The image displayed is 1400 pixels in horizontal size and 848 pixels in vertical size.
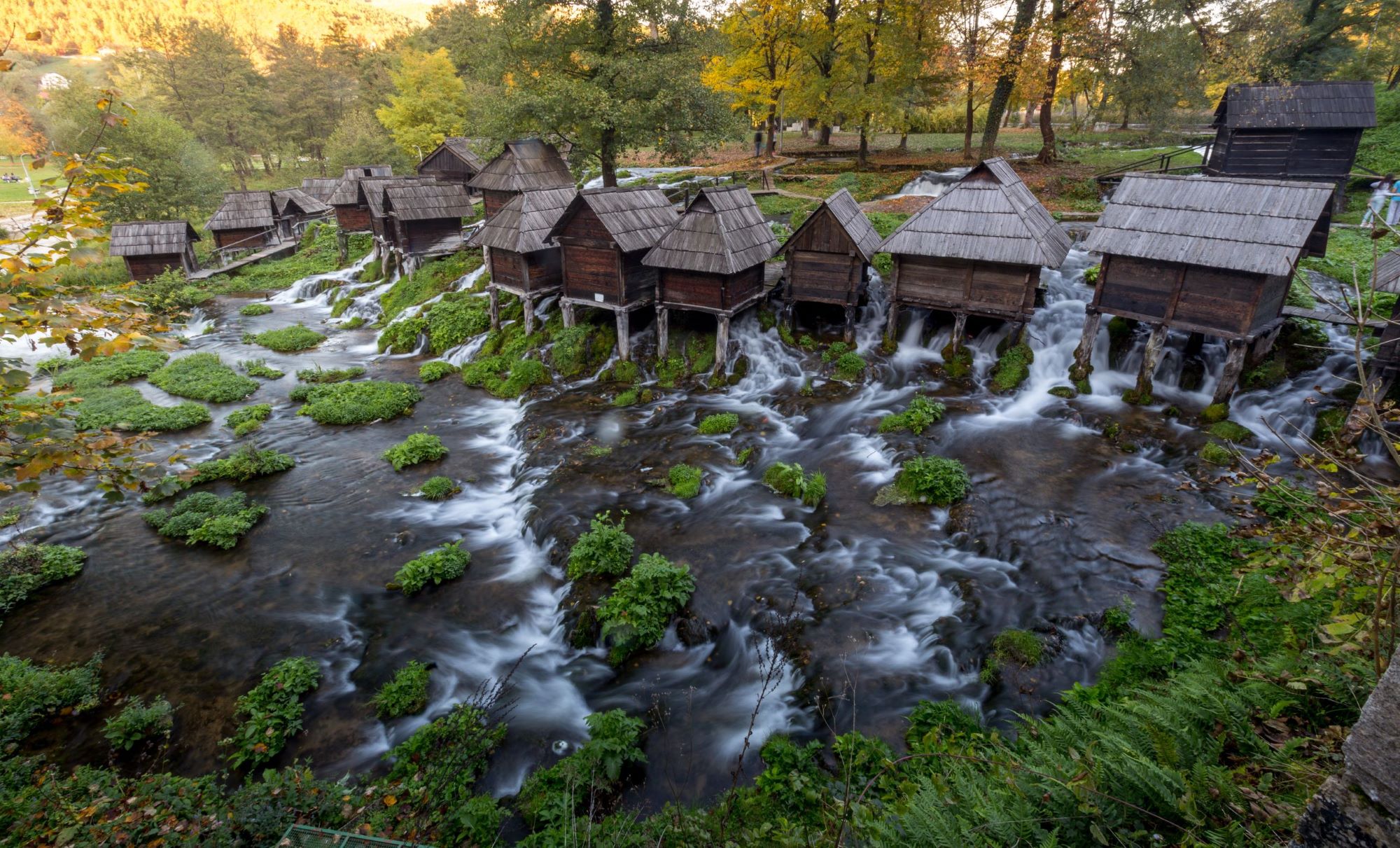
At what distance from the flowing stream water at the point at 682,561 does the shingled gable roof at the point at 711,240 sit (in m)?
3.90

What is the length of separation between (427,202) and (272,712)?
80.4 feet

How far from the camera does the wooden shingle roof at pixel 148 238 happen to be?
3297 centimetres

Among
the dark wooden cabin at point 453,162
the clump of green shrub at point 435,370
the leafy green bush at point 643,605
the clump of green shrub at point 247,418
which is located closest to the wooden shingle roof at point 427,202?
the dark wooden cabin at point 453,162

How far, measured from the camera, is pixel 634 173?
137 ft

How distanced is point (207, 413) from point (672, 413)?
13647 mm

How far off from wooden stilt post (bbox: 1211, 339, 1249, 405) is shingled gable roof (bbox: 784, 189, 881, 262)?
8610 millimetres

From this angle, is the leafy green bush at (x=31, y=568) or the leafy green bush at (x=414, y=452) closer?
the leafy green bush at (x=31, y=568)

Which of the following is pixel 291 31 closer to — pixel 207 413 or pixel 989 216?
pixel 207 413

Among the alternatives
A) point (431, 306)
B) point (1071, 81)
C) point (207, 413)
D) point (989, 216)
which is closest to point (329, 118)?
point (431, 306)

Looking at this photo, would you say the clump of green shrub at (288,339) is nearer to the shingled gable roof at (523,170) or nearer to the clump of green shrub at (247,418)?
the clump of green shrub at (247,418)

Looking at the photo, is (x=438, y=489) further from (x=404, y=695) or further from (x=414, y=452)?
(x=404, y=695)

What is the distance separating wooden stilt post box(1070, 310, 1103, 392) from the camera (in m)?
16.9


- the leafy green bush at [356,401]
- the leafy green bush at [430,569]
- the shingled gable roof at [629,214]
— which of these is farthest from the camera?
the shingled gable roof at [629,214]

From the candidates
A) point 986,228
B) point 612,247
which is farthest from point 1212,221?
point 612,247
